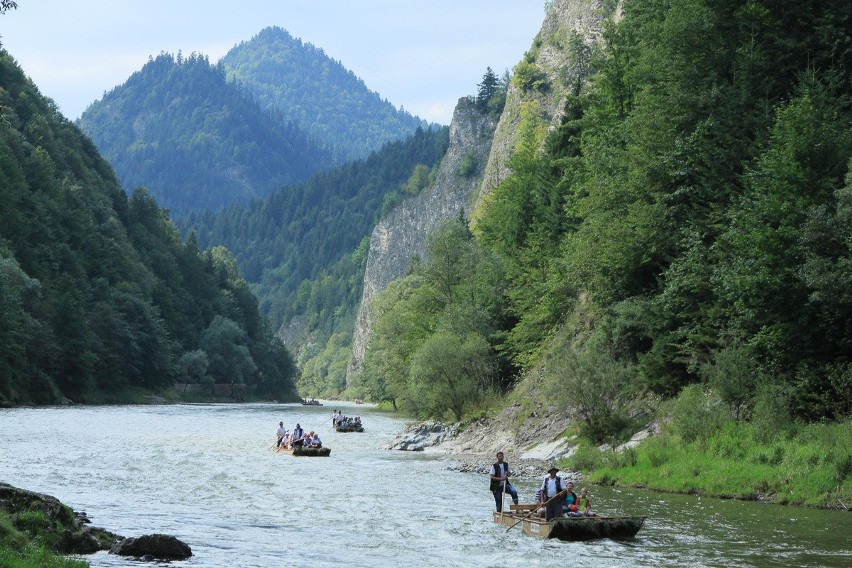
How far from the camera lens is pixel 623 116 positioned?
218ft

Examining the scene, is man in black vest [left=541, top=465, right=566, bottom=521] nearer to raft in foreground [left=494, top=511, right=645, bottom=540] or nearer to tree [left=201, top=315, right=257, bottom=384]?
raft in foreground [left=494, top=511, right=645, bottom=540]

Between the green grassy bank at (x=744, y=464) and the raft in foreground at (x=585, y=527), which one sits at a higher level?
the green grassy bank at (x=744, y=464)

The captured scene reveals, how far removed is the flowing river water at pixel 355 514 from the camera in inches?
1061

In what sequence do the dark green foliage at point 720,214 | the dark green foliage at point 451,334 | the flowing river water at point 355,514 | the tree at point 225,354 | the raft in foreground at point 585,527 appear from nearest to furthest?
the flowing river water at point 355,514, the raft in foreground at point 585,527, the dark green foliage at point 720,214, the dark green foliage at point 451,334, the tree at point 225,354

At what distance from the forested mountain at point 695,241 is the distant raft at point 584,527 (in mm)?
11212

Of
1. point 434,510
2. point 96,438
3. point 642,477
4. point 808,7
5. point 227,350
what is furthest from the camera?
point 227,350

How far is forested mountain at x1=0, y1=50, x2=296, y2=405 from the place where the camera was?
105938mm

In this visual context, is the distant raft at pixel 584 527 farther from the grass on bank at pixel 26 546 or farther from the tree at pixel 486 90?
the tree at pixel 486 90

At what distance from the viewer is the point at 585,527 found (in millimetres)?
30078

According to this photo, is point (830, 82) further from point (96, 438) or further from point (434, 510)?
point (96, 438)

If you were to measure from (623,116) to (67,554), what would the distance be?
49133mm

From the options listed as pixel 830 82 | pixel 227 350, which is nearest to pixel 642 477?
pixel 830 82

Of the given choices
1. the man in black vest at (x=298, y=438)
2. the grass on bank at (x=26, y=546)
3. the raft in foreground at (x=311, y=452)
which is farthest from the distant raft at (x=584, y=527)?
the man in black vest at (x=298, y=438)

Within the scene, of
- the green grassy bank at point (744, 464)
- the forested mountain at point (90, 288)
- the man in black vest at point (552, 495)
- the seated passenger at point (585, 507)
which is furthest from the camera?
the forested mountain at point (90, 288)
